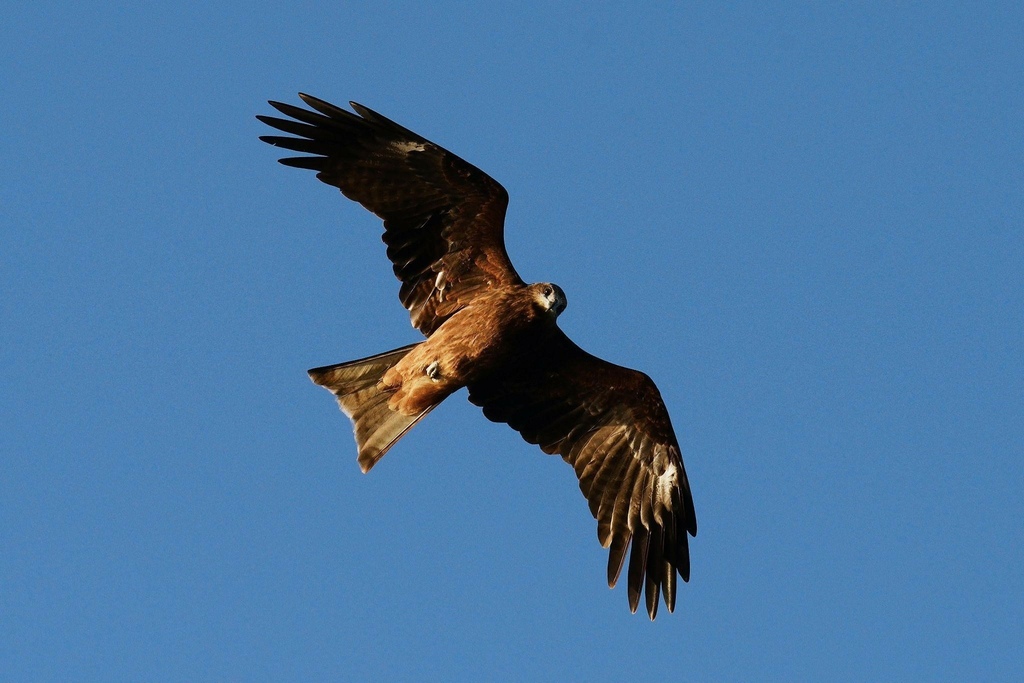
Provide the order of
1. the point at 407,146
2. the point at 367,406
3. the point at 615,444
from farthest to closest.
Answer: the point at 615,444
the point at 367,406
the point at 407,146

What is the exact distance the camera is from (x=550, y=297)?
10688 mm

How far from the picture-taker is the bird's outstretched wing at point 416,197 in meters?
10.9

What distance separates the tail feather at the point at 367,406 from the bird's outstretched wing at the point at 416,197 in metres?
0.57

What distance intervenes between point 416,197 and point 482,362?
1.39 m

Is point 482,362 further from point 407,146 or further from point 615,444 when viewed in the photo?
point 407,146

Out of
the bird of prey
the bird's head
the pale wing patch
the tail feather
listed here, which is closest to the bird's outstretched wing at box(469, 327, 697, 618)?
the bird of prey

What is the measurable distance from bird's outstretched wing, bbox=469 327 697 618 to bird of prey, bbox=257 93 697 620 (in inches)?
0.4

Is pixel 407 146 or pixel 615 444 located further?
pixel 615 444

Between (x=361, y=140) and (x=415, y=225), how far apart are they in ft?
2.55

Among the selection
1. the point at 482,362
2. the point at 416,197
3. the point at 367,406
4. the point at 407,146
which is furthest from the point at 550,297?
the point at 367,406

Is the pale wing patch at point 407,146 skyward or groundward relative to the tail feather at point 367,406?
skyward

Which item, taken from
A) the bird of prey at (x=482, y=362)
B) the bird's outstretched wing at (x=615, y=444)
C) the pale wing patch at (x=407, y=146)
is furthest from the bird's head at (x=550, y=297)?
the pale wing patch at (x=407, y=146)

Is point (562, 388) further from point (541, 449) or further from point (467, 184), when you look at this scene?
point (467, 184)

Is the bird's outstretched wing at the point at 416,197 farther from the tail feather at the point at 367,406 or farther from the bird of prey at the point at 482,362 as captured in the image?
the tail feather at the point at 367,406
